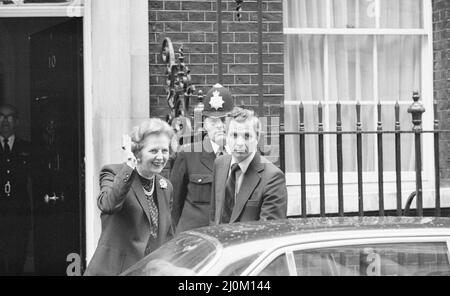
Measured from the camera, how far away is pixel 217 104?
7.94m

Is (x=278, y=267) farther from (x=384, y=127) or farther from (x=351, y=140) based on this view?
(x=384, y=127)

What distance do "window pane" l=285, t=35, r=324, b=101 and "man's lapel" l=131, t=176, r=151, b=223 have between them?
352 centimetres

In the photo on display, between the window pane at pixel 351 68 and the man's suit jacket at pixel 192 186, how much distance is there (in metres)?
2.46

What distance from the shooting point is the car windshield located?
495 cm

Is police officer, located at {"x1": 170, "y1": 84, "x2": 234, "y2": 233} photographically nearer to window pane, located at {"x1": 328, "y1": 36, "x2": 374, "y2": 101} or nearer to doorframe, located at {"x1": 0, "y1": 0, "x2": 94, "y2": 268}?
doorframe, located at {"x1": 0, "y1": 0, "x2": 94, "y2": 268}

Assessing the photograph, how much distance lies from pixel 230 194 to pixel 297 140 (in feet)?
9.27

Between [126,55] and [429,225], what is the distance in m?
4.58

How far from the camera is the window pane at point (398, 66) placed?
33.0 feet

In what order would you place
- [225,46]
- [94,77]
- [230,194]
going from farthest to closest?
1. [225,46]
2. [94,77]
3. [230,194]

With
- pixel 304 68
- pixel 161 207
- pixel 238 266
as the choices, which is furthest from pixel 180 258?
pixel 304 68

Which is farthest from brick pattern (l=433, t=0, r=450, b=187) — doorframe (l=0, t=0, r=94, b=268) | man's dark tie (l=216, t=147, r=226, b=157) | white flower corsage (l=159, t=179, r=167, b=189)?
white flower corsage (l=159, t=179, r=167, b=189)

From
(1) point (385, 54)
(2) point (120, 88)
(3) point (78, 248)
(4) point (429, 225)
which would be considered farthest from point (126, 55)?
(4) point (429, 225)

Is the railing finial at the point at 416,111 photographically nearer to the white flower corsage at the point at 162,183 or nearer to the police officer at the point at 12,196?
the white flower corsage at the point at 162,183

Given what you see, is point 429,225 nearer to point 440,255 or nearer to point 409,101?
point 440,255
